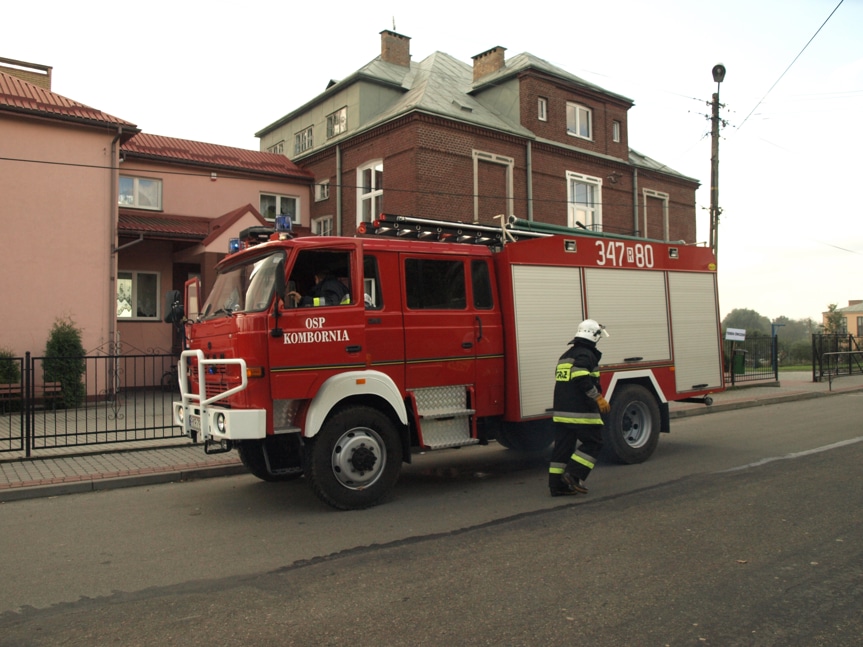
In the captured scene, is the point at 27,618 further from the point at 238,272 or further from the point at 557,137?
the point at 557,137

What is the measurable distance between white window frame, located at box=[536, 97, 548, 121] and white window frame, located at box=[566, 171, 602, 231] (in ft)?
6.86

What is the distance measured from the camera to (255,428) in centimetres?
616

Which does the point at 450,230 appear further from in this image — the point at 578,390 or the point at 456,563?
the point at 456,563

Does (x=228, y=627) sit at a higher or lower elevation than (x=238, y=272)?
lower

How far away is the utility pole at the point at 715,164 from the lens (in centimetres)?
1984

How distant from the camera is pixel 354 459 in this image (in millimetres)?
6566

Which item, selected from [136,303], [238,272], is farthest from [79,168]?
[238,272]

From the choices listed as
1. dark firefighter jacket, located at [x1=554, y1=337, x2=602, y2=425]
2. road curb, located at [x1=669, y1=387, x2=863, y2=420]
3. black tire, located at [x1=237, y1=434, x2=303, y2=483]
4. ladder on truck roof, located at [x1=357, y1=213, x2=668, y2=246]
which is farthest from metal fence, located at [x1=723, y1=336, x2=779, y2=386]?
black tire, located at [x1=237, y1=434, x2=303, y2=483]

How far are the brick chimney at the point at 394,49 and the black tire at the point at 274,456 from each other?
69.1 ft

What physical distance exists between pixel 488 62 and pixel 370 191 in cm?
744

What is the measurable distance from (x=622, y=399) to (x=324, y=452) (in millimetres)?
4056

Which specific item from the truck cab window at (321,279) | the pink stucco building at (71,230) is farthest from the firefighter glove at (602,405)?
the pink stucco building at (71,230)

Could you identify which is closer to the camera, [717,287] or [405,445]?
[405,445]

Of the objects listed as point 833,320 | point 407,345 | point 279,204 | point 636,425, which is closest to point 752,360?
point 636,425
